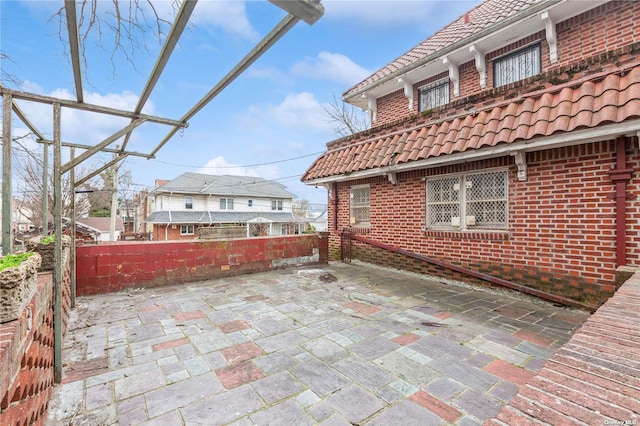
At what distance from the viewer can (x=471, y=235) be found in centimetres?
541

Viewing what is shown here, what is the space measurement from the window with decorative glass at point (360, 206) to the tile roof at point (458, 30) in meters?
3.65

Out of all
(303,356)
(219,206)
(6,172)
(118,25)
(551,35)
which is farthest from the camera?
(219,206)

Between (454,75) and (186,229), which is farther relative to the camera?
(186,229)

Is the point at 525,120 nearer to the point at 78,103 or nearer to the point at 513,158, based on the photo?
the point at 513,158

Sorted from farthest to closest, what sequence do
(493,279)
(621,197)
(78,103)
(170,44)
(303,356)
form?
(493,279), (621,197), (303,356), (78,103), (170,44)

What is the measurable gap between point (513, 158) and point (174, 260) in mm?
6745

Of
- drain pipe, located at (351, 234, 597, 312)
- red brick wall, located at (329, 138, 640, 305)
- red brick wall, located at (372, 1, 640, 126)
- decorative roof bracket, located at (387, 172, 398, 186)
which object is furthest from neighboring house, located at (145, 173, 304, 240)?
red brick wall, located at (372, 1, 640, 126)

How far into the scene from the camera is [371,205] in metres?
7.46

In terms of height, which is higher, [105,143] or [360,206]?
[105,143]

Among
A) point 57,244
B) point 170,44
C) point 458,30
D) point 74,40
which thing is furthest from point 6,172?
point 458,30

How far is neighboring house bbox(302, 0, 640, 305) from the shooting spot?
3.83 metres

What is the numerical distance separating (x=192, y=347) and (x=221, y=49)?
3030 millimetres

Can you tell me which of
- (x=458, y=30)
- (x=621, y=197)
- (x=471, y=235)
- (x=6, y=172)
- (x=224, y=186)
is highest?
(x=458, y=30)

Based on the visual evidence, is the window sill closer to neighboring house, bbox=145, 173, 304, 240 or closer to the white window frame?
neighboring house, bbox=145, 173, 304, 240
